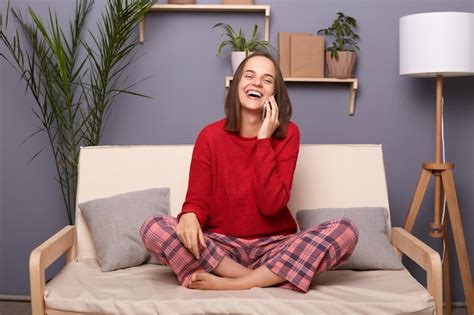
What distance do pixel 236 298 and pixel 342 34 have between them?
1.74m

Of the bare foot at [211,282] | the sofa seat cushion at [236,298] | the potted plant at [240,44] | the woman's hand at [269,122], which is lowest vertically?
the sofa seat cushion at [236,298]

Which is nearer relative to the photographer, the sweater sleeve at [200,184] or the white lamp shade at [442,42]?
the sweater sleeve at [200,184]

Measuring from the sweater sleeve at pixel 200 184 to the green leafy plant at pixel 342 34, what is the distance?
44.1 inches

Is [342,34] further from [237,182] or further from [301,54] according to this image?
[237,182]

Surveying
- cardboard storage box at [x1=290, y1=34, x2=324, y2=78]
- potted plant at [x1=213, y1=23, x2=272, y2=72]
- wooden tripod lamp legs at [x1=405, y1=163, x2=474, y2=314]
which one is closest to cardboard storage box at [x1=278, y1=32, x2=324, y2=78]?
cardboard storage box at [x1=290, y1=34, x2=324, y2=78]

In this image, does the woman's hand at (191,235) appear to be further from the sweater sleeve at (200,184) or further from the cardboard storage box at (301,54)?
the cardboard storage box at (301,54)

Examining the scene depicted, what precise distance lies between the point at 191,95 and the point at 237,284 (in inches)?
59.7

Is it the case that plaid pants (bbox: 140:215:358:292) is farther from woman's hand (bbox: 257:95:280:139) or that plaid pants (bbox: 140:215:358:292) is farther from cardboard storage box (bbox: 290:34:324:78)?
cardboard storage box (bbox: 290:34:324:78)

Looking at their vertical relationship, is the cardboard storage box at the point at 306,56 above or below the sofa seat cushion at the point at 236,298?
above

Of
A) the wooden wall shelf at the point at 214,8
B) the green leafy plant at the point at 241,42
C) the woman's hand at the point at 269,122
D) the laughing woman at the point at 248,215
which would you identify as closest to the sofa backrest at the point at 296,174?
the laughing woman at the point at 248,215

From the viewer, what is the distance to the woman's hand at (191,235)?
2268mm

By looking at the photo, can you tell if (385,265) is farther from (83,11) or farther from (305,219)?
(83,11)

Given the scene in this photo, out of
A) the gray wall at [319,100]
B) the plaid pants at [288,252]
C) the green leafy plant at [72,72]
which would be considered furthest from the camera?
the gray wall at [319,100]

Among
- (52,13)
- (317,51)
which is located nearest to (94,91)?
(52,13)
